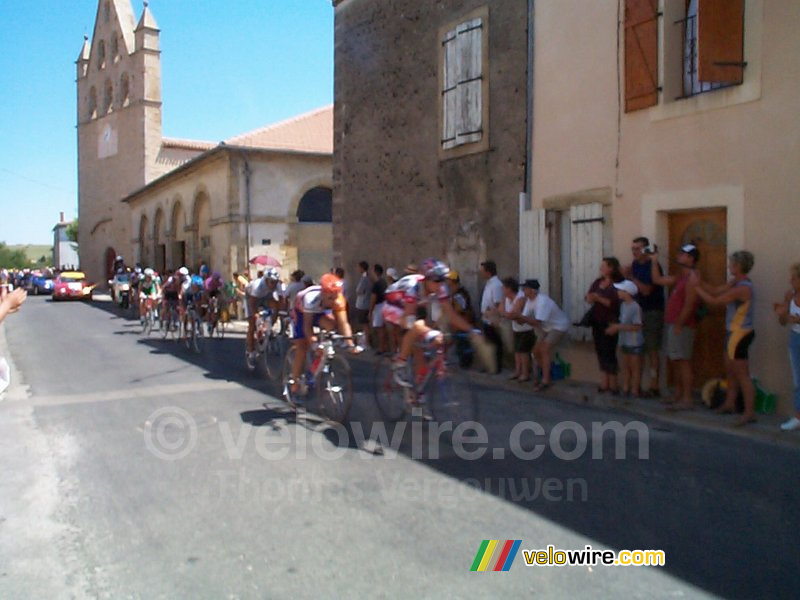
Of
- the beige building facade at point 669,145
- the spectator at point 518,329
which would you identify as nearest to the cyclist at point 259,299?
the spectator at point 518,329

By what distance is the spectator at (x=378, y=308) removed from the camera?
44.7 ft

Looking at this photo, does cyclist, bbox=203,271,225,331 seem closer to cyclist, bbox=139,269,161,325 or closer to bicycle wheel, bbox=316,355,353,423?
cyclist, bbox=139,269,161,325

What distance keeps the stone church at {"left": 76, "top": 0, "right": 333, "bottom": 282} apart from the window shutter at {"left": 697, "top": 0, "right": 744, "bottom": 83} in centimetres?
1889

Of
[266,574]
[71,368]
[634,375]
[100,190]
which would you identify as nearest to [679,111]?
[634,375]

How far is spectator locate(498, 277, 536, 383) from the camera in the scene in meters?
10.2

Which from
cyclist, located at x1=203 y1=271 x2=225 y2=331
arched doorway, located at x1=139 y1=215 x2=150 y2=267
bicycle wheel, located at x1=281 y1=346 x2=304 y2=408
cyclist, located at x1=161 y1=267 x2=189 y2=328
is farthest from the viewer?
arched doorway, located at x1=139 y1=215 x2=150 y2=267

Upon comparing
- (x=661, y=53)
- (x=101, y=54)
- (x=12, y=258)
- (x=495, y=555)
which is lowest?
(x=495, y=555)

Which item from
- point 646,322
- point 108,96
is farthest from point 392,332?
point 108,96

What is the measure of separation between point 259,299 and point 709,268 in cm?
619

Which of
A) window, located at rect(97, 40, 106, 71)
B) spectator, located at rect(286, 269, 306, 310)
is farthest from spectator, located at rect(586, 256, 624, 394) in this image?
window, located at rect(97, 40, 106, 71)

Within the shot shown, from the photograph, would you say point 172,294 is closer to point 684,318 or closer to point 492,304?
point 492,304

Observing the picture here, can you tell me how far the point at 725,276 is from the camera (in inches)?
340

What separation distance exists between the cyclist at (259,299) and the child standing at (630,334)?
481 cm

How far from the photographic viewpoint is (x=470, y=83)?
41.5 feet
